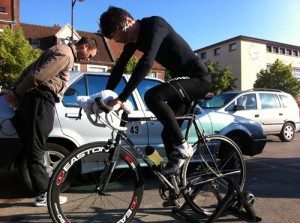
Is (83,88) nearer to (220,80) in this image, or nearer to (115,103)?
(115,103)

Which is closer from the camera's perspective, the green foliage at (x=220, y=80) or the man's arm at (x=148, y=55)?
the man's arm at (x=148, y=55)

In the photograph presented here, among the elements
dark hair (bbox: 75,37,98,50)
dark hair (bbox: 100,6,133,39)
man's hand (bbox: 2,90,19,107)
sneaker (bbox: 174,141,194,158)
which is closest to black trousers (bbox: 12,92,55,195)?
man's hand (bbox: 2,90,19,107)

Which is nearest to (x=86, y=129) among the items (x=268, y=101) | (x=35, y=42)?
(x=268, y=101)

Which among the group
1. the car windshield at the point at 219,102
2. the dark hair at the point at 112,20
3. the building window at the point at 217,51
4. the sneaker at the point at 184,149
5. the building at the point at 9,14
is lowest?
the sneaker at the point at 184,149

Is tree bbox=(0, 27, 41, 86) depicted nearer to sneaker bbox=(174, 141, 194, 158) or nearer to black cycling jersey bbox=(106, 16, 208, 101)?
black cycling jersey bbox=(106, 16, 208, 101)

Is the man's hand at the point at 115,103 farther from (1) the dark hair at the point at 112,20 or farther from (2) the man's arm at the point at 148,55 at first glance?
(1) the dark hair at the point at 112,20

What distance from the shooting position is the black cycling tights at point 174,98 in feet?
9.95

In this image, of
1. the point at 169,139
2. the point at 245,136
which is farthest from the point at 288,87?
the point at 169,139

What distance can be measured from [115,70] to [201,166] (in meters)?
1.33

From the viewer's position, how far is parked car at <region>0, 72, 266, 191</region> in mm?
4074

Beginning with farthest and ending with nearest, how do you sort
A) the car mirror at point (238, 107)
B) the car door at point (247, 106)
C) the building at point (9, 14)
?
the building at point (9, 14) < the car door at point (247, 106) < the car mirror at point (238, 107)

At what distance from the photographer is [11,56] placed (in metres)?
27.2

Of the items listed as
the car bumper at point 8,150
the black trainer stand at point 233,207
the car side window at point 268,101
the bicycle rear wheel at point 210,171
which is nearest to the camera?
the black trainer stand at point 233,207

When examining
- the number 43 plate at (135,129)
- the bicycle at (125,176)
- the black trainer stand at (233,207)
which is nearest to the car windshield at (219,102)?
the number 43 plate at (135,129)
